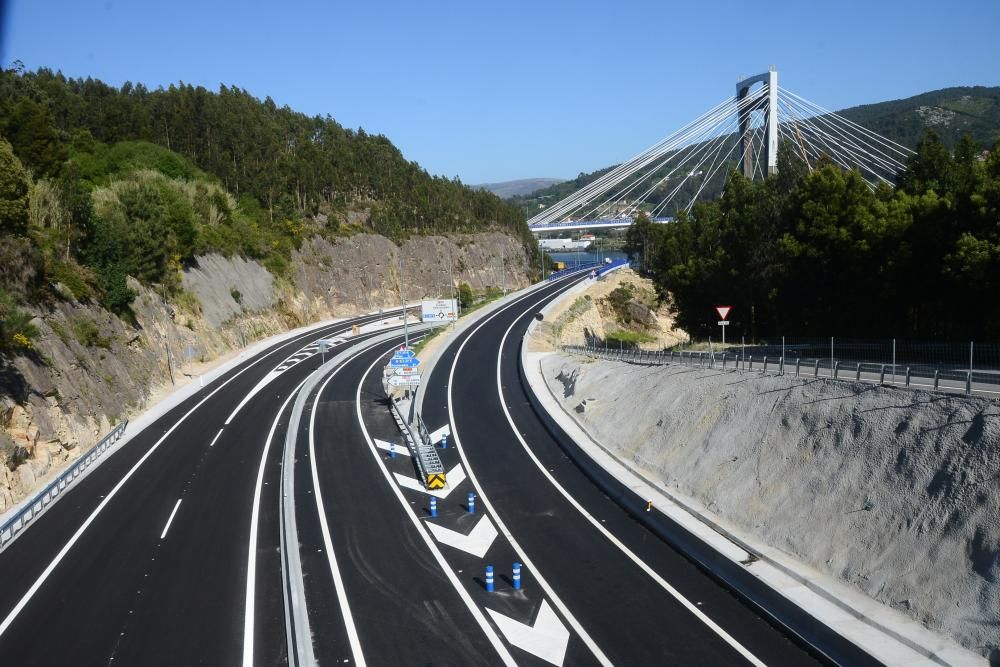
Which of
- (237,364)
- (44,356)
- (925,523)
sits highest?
(44,356)

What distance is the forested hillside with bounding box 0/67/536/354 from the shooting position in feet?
140

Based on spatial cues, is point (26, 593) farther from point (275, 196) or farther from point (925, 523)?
point (275, 196)

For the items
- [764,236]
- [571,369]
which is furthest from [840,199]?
[571,369]

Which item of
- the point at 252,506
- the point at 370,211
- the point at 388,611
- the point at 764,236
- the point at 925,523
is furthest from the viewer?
the point at 370,211

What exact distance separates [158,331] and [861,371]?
42.9 m

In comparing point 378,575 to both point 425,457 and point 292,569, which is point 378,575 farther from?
point 425,457

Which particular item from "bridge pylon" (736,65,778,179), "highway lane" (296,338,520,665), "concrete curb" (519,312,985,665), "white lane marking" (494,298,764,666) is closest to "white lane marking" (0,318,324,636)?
"highway lane" (296,338,520,665)

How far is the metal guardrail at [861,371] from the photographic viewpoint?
19.8 meters

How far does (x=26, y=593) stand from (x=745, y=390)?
2101 cm

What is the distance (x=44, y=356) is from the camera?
33.0 m

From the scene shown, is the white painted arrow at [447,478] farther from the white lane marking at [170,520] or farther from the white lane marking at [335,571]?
the white lane marking at [170,520]

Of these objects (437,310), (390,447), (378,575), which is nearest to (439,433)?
(390,447)

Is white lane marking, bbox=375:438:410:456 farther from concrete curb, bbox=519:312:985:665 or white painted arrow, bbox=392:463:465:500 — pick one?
concrete curb, bbox=519:312:985:665

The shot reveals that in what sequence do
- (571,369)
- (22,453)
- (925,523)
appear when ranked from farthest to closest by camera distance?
1. (571,369)
2. (22,453)
3. (925,523)
